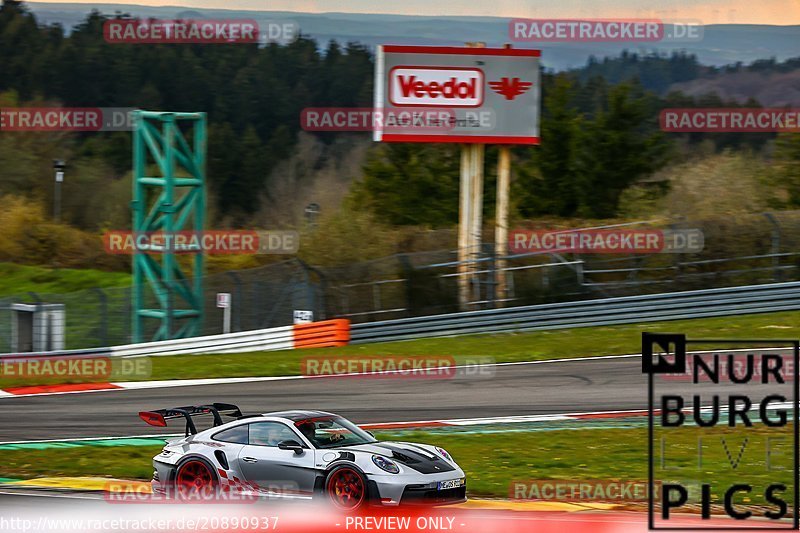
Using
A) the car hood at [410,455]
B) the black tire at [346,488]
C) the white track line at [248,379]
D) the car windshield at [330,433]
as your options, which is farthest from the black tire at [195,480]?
the white track line at [248,379]

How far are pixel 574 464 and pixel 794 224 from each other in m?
16.1

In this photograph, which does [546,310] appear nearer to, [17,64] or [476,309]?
[476,309]

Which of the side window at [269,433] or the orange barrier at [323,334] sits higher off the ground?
the orange barrier at [323,334]

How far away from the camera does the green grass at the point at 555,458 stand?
1238 cm

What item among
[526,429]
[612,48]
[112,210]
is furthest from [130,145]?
[526,429]

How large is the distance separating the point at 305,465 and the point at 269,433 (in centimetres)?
62

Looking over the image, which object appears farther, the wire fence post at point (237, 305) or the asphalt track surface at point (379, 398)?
the wire fence post at point (237, 305)

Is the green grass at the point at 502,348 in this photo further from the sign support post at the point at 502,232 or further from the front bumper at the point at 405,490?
the front bumper at the point at 405,490

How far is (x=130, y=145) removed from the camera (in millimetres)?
92250

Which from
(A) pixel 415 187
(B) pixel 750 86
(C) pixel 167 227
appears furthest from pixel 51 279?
(B) pixel 750 86

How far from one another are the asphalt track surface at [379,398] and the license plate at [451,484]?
5.87 metres

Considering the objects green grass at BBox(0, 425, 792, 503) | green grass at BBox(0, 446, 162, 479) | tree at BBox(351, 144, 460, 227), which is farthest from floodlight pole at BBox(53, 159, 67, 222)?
green grass at BBox(0, 425, 792, 503)

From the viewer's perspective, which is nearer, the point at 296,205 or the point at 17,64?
the point at 296,205

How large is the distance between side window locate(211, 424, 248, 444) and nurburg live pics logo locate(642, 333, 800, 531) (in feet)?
13.6
